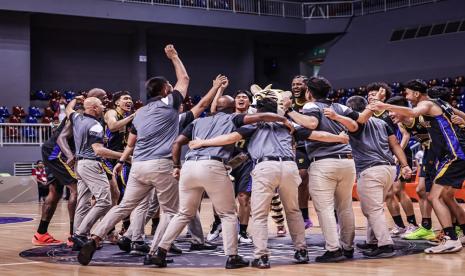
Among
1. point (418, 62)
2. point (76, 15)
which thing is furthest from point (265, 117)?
point (418, 62)

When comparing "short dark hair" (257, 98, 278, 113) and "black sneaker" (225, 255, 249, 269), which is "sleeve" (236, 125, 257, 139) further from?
"black sneaker" (225, 255, 249, 269)

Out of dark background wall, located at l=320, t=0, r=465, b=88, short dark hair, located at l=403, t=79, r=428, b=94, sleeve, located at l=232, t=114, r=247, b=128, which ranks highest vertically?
dark background wall, located at l=320, t=0, r=465, b=88

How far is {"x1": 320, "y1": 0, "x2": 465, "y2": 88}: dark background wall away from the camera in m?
26.1

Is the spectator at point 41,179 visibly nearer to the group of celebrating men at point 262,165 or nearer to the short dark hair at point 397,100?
the group of celebrating men at point 262,165

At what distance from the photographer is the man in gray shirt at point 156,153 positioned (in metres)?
7.04

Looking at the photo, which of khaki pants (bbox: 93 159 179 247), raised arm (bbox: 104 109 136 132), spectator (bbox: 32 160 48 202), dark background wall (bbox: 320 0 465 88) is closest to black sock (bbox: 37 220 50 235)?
raised arm (bbox: 104 109 136 132)

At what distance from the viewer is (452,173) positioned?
295 inches

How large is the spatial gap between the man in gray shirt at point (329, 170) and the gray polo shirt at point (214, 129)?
0.60 meters

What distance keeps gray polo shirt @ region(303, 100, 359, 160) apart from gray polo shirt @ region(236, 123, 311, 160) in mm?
214

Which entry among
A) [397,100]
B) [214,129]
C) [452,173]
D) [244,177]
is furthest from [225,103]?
[397,100]

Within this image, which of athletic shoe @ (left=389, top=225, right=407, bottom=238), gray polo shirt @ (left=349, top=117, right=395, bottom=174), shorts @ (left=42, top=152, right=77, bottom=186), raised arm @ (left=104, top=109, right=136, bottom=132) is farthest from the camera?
athletic shoe @ (left=389, top=225, right=407, bottom=238)

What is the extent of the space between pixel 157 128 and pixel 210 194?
1.04 meters

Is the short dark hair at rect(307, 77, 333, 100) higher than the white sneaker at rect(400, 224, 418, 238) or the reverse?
higher

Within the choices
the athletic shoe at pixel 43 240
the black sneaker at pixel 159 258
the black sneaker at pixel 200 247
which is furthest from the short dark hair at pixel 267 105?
the athletic shoe at pixel 43 240
